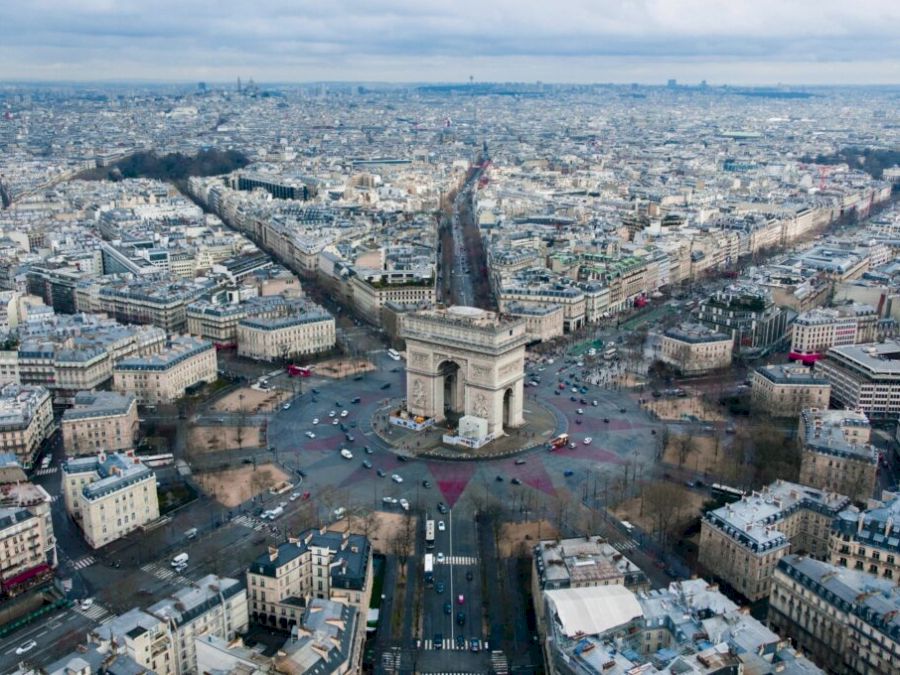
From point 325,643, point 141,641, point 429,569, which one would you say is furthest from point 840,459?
point 141,641

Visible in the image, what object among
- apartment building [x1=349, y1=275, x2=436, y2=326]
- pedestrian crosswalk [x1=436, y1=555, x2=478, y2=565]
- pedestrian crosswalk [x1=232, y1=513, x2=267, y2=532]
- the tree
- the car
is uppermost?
apartment building [x1=349, y1=275, x2=436, y2=326]

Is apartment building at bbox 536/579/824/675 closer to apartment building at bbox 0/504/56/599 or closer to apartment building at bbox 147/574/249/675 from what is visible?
apartment building at bbox 147/574/249/675

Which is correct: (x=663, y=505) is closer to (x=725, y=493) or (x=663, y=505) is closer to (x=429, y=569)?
(x=725, y=493)

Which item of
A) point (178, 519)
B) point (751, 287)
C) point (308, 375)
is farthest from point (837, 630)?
point (751, 287)

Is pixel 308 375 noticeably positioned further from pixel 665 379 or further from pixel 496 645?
Answer: pixel 496 645

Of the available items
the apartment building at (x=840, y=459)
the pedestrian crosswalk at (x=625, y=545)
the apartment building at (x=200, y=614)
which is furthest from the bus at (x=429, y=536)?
the apartment building at (x=840, y=459)

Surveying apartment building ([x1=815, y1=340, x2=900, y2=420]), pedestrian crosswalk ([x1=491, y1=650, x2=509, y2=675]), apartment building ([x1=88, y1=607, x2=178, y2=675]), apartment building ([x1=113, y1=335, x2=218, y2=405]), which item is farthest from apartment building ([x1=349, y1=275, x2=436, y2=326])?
Result: apartment building ([x1=88, y1=607, x2=178, y2=675])
